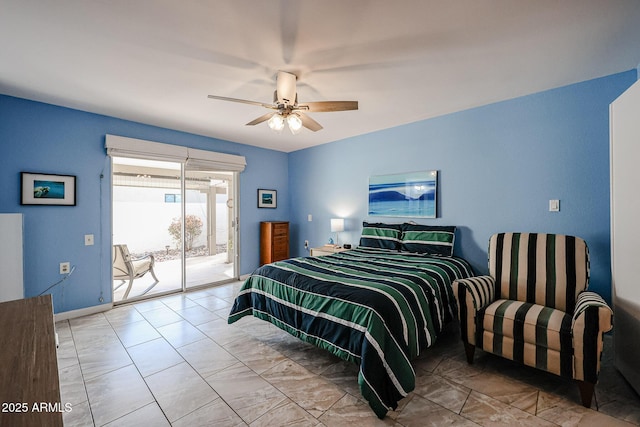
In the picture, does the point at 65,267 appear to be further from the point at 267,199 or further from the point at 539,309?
the point at 539,309

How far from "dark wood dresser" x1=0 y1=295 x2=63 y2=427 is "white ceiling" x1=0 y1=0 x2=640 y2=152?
1.74m

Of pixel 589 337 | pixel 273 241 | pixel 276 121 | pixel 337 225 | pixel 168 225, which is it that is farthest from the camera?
pixel 273 241

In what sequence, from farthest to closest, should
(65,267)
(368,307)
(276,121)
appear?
(65,267), (276,121), (368,307)

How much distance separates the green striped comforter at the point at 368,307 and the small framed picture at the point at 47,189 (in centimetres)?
243

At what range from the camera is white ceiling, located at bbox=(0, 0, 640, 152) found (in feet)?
5.81

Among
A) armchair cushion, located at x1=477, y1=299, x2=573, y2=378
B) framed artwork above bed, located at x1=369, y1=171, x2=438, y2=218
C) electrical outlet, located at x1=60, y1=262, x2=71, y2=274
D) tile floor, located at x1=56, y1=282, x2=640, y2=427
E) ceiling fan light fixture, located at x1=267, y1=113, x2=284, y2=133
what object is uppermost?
ceiling fan light fixture, located at x1=267, y1=113, x2=284, y2=133

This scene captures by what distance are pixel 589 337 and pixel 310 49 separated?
2.69 meters

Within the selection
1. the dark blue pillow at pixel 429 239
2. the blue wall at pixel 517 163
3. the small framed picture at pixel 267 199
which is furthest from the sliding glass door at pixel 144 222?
the dark blue pillow at pixel 429 239

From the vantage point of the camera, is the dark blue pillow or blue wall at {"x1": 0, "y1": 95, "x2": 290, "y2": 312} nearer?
blue wall at {"x1": 0, "y1": 95, "x2": 290, "y2": 312}

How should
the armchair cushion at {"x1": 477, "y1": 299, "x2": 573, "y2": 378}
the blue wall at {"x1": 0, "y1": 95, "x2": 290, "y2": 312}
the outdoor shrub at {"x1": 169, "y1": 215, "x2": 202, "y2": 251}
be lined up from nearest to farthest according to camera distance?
the armchair cushion at {"x1": 477, "y1": 299, "x2": 573, "y2": 378} < the blue wall at {"x1": 0, "y1": 95, "x2": 290, "y2": 312} < the outdoor shrub at {"x1": 169, "y1": 215, "x2": 202, "y2": 251}

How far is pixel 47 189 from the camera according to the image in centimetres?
325

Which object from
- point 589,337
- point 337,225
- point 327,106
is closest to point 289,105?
point 327,106

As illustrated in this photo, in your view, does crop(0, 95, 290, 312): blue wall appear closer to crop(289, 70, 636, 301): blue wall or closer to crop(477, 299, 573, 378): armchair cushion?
crop(289, 70, 636, 301): blue wall

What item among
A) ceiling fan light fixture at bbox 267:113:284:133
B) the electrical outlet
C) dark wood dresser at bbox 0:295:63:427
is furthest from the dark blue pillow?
the electrical outlet
